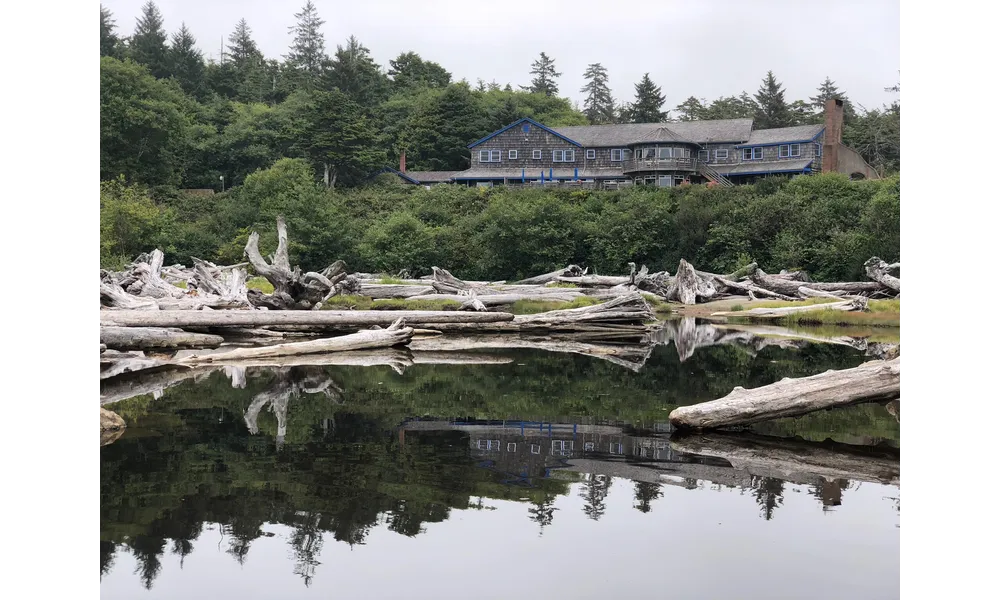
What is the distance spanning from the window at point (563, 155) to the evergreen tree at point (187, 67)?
40.9 m

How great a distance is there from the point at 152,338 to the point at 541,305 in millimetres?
14319

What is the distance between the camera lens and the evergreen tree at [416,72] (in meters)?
93.9

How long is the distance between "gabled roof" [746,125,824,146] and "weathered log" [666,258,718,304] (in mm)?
32258

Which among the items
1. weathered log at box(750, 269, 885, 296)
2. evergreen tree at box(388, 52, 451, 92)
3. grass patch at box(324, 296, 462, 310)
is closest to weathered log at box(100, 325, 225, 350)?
grass patch at box(324, 296, 462, 310)

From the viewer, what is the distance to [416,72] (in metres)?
95.8

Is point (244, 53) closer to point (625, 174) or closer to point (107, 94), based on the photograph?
point (107, 94)

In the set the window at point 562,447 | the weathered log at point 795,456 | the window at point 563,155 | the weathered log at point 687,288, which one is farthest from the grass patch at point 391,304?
the window at point 563,155

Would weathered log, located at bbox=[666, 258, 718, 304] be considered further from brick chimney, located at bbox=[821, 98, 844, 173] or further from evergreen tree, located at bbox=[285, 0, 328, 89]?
evergreen tree, located at bbox=[285, 0, 328, 89]

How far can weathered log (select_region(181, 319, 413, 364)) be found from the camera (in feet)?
53.0

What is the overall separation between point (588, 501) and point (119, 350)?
12778 mm

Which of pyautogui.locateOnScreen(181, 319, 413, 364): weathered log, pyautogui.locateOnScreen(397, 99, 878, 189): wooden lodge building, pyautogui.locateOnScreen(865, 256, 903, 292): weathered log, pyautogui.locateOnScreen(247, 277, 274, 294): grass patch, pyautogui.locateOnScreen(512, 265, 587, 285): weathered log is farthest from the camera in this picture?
pyautogui.locateOnScreen(397, 99, 878, 189): wooden lodge building

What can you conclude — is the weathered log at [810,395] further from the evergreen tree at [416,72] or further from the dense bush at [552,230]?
the evergreen tree at [416,72]
